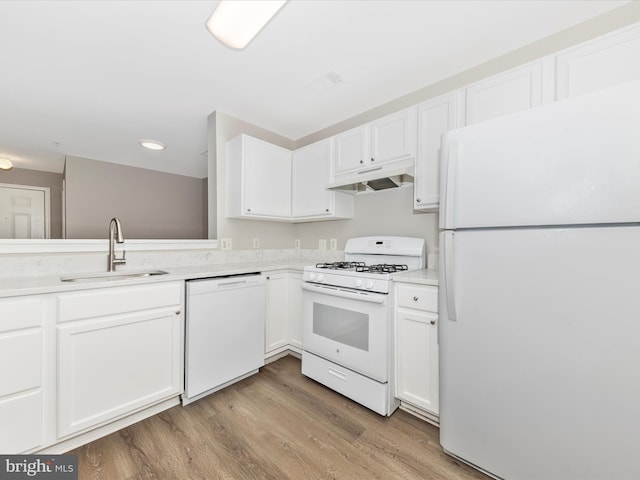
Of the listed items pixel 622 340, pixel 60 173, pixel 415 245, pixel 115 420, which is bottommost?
pixel 115 420

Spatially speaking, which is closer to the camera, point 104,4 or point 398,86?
point 104,4

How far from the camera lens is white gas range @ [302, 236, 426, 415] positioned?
1731mm

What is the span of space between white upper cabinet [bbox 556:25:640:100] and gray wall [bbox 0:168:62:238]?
678 cm

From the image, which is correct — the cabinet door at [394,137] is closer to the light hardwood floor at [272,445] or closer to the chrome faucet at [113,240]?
the light hardwood floor at [272,445]

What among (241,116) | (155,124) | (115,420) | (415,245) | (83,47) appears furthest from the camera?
(155,124)

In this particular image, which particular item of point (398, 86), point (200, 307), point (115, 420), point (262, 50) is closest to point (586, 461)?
point (200, 307)

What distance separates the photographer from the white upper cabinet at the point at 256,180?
97.0 inches

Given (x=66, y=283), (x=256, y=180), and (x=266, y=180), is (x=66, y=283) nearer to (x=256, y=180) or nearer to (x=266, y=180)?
(x=256, y=180)

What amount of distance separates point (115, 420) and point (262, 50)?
246 centimetres

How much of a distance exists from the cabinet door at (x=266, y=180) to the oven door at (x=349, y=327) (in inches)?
37.0

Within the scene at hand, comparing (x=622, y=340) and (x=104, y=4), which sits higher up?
(x=104, y=4)

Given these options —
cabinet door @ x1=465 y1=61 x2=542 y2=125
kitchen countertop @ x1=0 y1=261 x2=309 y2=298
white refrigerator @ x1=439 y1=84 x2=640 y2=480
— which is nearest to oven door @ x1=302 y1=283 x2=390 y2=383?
white refrigerator @ x1=439 y1=84 x2=640 y2=480

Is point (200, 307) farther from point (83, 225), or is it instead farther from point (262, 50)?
point (83, 225)

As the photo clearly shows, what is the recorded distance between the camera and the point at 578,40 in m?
1.57
